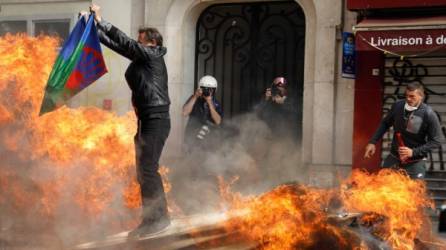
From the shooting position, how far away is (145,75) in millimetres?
7215

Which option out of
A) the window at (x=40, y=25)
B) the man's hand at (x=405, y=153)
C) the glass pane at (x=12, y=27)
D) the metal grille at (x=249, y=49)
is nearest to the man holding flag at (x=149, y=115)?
the man's hand at (x=405, y=153)

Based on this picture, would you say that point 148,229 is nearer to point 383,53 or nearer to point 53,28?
point 383,53

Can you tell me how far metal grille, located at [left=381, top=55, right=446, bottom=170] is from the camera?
36.7 ft

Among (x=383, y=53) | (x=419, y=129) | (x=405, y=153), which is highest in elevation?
(x=383, y=53)

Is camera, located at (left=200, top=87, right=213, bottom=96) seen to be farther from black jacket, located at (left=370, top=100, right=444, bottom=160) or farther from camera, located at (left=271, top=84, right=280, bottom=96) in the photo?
black jacket, located at (left=370, top=100, right=444, bottom=160)

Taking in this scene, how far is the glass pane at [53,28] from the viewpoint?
45.5ft

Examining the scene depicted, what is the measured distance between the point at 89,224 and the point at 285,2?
6566 mm

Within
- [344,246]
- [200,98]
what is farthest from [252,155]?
[344,246]

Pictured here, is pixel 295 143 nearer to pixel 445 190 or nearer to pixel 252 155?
pixel 252 155

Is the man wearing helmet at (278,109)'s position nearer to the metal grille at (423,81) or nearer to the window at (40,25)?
the metal grille at (423,81)

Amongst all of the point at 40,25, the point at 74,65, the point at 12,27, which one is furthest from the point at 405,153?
the point at 12,27

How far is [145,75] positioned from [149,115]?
1.24ft

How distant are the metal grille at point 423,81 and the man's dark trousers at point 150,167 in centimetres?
512

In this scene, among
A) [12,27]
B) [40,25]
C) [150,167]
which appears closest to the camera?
[150,167]
